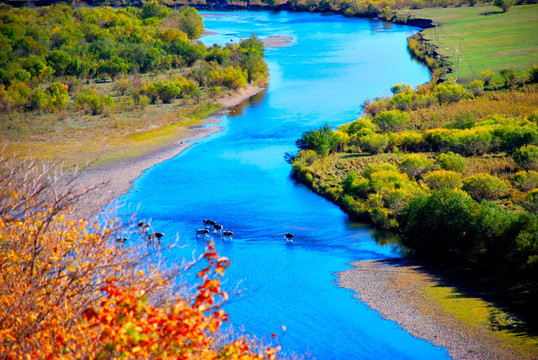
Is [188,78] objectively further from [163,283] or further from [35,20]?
[163,283]

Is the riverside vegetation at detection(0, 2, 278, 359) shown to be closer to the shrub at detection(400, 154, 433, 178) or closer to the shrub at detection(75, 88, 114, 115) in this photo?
the shrub at detection(75, 88, 114, 115)

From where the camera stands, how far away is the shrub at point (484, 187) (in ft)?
137

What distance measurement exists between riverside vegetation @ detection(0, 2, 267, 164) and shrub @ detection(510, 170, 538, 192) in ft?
106

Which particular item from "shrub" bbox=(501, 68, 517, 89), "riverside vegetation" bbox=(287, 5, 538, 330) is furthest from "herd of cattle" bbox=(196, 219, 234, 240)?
"shrub" bbox=(501, 68, 517, 89)

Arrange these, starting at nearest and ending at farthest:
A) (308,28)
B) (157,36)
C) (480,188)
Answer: (480,188) < (157,36) < (308,28)

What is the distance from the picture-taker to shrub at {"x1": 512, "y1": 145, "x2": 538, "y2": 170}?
152 feet

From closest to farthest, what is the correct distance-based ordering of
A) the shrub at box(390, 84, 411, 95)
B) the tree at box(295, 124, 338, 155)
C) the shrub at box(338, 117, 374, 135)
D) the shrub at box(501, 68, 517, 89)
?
the tree at box(295, 124, 338, 155)
the shrub at box(338, 117, 374, 135)
the shrub at box(501, 68, 517, 89)
the shrub at box(390, 84, 411, 95)

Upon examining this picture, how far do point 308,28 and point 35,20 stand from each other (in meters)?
54.8

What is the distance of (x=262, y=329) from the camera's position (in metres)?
27.9

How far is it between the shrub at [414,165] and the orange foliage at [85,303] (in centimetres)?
3378

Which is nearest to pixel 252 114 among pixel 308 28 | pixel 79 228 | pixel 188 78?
pixel 188 78

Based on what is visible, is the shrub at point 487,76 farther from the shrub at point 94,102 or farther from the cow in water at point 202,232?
the cow in water at point 202,232

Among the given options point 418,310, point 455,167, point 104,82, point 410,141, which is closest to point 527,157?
point 455,167

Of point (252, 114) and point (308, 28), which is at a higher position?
point (308, 28)
